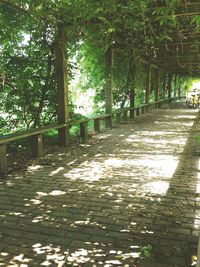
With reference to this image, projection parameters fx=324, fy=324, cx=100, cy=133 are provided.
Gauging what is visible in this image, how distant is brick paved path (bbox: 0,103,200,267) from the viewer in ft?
12.2

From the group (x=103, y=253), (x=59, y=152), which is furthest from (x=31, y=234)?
(x=59, y=152)

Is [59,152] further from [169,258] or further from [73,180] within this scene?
[169,258]

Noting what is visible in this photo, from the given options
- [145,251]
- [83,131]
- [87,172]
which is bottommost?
[145,251]

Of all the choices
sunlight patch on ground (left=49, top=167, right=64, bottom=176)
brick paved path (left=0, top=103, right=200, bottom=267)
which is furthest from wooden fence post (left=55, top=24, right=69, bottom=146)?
sunlight patch on ground (left=49, top=167, right=64, bottom=176)

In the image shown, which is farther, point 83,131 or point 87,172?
point 83,131

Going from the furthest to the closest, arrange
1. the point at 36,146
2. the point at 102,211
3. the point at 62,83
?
1. the point at 62,83
2. the point at 36,146
3. the point at 102,211

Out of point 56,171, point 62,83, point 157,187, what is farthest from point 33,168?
point 62,83

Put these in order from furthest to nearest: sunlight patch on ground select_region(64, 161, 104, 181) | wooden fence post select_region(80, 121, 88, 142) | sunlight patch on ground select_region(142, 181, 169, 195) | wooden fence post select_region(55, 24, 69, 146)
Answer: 1. wooden fence post select_region(80, 121, 88, 142)
2. wooden fence post select_region(55, 24, 69, 146)
3. sunlight patch on ground select_region(64, 161, 104, 181)
4. sunlight patch on ground select_region(142, 181, 169, 195)

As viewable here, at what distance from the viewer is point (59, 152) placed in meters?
9.56

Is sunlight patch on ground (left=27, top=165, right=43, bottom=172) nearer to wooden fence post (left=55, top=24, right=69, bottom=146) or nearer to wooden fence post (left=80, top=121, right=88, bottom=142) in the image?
wooden fence post (left=55, top=24, right=69, bottom=146)

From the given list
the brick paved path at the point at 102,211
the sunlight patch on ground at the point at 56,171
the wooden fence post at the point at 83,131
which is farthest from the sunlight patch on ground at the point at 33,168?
the wooden fence post at the point at 83,131

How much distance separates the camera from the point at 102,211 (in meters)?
5.00

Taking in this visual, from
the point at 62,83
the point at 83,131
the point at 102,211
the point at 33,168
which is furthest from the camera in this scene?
the point at 83,131

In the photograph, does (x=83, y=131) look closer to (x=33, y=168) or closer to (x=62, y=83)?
(x=62, y=83)
